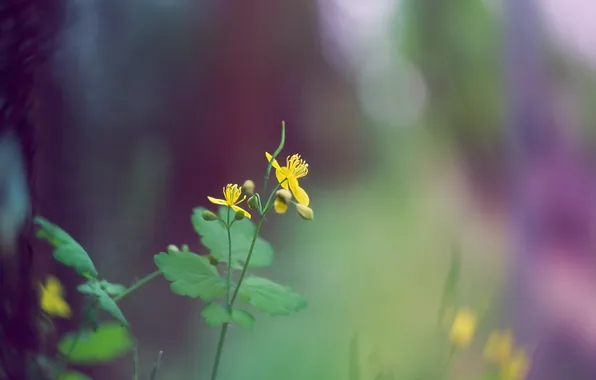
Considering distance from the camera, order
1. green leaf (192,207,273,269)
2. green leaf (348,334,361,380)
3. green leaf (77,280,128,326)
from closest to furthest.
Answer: green leaf (77,280,128,326) → green leaf (192,207,273,269) → green leaf (348,334,361,380)

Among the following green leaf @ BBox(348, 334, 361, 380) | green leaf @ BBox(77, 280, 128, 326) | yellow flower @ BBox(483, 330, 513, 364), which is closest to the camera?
green leaf @ BBox(77, 280, 128, 326)

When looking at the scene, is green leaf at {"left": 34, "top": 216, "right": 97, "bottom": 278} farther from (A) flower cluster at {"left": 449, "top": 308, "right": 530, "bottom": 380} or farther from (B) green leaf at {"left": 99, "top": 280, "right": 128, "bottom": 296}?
(A) flower cluster at {"left": 449, "top": 308, "right": 530, "bottom": 380}

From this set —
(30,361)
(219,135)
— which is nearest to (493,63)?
(219,135)

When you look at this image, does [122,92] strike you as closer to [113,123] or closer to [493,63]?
[113,123]

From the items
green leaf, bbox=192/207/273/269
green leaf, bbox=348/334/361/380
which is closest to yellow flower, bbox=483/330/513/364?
green leaf, bbox=348/334/361/380

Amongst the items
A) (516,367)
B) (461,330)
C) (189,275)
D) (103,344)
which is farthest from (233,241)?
(516,367)

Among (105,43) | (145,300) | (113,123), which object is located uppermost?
(105,43)
